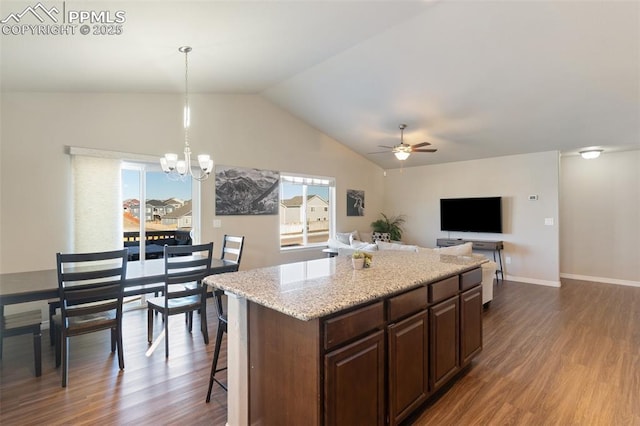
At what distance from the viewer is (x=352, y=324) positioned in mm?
1586

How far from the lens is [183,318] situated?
4.03m

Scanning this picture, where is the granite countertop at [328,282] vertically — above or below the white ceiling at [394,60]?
below

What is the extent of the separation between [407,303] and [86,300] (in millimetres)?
2645

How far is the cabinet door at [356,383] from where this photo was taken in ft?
4.84

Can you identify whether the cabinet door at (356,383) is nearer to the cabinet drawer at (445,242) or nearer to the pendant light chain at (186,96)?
the pendant light chain at (186,96)

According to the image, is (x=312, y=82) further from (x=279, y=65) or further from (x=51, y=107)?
(x=51, y=107)

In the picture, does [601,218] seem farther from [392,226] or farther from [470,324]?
[470,324]

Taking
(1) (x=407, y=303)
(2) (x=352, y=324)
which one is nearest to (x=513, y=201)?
(1) (x=407, y=303)

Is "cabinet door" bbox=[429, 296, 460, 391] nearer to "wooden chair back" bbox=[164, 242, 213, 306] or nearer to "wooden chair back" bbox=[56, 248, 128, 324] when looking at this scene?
"wooden chair back" bbox=[164, 242, 213, 306]

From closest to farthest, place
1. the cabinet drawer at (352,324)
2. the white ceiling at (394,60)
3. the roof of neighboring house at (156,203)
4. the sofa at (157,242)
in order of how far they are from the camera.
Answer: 1. the cabinet drawer at (352,324)
2. the white ceiling at (394,60)
3. the sofa at (157,242)
4. the roof of neighboring house at (156,203)

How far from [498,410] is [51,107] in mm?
5433

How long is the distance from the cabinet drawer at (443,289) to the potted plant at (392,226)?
18.0ft

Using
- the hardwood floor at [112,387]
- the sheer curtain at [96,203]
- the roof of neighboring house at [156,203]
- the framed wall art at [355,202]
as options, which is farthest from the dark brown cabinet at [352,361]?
the framed wall art at [355,202]

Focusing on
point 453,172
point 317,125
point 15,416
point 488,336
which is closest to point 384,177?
point 453,172
